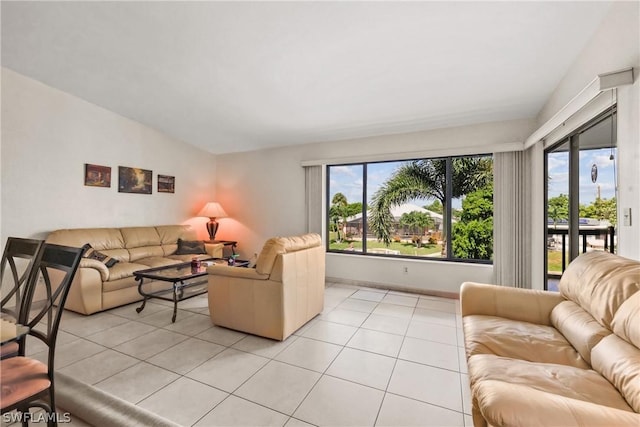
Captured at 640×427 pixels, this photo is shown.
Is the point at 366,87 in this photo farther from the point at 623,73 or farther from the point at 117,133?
the point at 117,133

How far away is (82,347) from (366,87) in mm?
3808

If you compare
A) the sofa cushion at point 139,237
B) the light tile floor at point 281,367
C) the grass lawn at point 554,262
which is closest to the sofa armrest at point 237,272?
the light tile floor at point 281,367

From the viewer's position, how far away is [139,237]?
446cm

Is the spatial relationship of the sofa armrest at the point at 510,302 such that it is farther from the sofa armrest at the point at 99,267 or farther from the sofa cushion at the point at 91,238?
the sofa cushion at the point at 91,238

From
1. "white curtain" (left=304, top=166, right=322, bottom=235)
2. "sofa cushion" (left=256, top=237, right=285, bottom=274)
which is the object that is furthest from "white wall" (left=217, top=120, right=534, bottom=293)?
"sofa cushion" (left=256, top=237, right=285, bottom=274)

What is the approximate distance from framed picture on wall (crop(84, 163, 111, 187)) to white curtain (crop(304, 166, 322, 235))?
313 centimetres

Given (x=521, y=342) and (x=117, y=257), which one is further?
(x=117, y=257)

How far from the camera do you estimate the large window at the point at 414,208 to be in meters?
4.15

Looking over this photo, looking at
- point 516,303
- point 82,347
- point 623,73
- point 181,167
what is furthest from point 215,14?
point 181,167

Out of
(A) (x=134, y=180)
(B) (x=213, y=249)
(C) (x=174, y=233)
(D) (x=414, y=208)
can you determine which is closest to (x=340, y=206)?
(D) (x=414, y=208)

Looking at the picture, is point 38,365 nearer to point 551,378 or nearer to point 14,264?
point 14,264

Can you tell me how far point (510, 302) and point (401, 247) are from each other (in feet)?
8.39

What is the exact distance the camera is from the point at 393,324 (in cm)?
304

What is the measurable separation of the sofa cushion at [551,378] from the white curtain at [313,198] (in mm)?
3580
